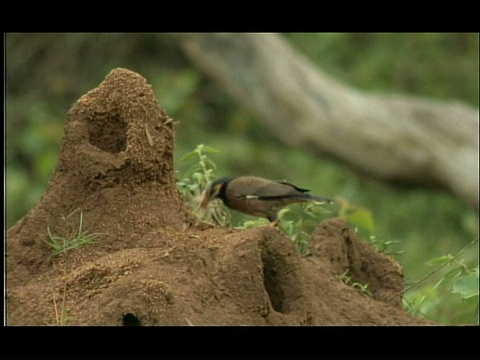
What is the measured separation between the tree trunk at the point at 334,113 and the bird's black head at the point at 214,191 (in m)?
5.69

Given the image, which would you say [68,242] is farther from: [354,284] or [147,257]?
[354,284]

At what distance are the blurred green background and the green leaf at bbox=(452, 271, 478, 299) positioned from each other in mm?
6494

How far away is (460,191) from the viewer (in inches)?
411

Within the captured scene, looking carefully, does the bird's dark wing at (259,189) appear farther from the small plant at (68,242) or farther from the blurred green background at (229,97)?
the blurred green background at (229,97)

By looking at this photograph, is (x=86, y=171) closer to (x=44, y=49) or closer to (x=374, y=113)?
(x=374, y=113)

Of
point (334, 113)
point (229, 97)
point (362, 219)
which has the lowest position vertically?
point (362, 219)

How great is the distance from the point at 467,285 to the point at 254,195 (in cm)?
89

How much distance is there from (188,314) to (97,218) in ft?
2.19

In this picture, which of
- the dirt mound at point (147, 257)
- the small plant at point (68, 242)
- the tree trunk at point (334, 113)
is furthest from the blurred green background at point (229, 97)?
the small plant at point (68, 242)

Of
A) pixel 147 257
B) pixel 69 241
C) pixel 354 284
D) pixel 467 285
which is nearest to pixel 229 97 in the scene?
pixel 467 285

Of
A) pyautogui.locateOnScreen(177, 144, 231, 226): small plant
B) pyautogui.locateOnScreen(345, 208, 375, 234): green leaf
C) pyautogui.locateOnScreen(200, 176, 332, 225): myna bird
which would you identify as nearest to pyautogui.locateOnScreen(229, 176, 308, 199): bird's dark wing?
pyautogui.locateOnScreen(200, 176, 332, 225): myna bird

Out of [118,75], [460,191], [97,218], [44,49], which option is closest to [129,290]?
[97,218]

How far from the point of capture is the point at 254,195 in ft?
15.9

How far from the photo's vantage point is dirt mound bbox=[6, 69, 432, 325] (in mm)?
3824
